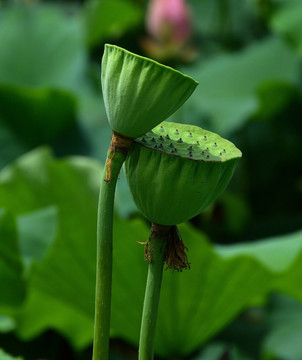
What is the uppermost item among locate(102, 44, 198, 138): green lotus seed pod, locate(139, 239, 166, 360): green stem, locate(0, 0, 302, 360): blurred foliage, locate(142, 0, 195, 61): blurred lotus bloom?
locate(102, 44, 198, 138): green lotus seed pod

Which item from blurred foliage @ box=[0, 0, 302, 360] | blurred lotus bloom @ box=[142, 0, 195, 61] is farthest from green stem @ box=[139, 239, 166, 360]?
blurred lotus bloom @ box=[142, 0, 195, 61]

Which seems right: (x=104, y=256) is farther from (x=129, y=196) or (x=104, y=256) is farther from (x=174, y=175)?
(x=129, y=196)

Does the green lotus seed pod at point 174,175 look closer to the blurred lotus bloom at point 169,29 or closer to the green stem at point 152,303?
the green stem at point 152,303

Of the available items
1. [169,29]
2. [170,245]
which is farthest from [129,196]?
[170,245]

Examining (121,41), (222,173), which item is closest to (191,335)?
(222,173)

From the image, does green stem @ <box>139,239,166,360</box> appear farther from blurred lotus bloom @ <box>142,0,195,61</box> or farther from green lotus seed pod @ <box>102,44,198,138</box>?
blurred lotus bloom @ <box>142,0,195,61</box>

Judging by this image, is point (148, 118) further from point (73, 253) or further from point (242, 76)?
point (242, 76)
